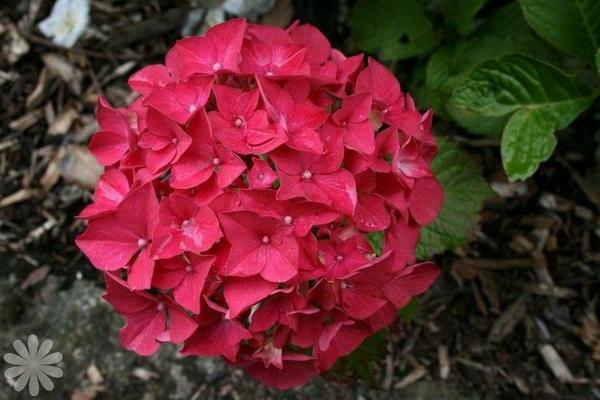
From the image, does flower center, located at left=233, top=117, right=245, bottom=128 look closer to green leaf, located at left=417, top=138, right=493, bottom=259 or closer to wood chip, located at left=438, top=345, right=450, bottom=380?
green leaf, located at left=417, top=138, right=493, bottom=259

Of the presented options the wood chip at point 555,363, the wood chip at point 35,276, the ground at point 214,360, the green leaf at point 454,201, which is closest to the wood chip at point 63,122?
the ground at point 214,360

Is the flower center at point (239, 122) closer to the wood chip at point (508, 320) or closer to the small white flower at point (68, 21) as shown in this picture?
the wood chip at point (508, 320)

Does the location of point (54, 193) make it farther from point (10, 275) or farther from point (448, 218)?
point (448, 218)

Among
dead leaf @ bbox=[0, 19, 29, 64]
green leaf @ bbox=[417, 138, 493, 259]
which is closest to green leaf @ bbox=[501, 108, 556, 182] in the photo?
green leaf @ bbox=[417, 138, 493, 259]

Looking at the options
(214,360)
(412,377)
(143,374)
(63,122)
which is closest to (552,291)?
(412,377)

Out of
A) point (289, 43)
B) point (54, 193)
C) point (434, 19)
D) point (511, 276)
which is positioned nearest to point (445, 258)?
point (511, 276)

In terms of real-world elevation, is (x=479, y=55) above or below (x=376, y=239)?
above

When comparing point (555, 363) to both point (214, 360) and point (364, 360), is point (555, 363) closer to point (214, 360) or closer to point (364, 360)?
point (364, 360)
